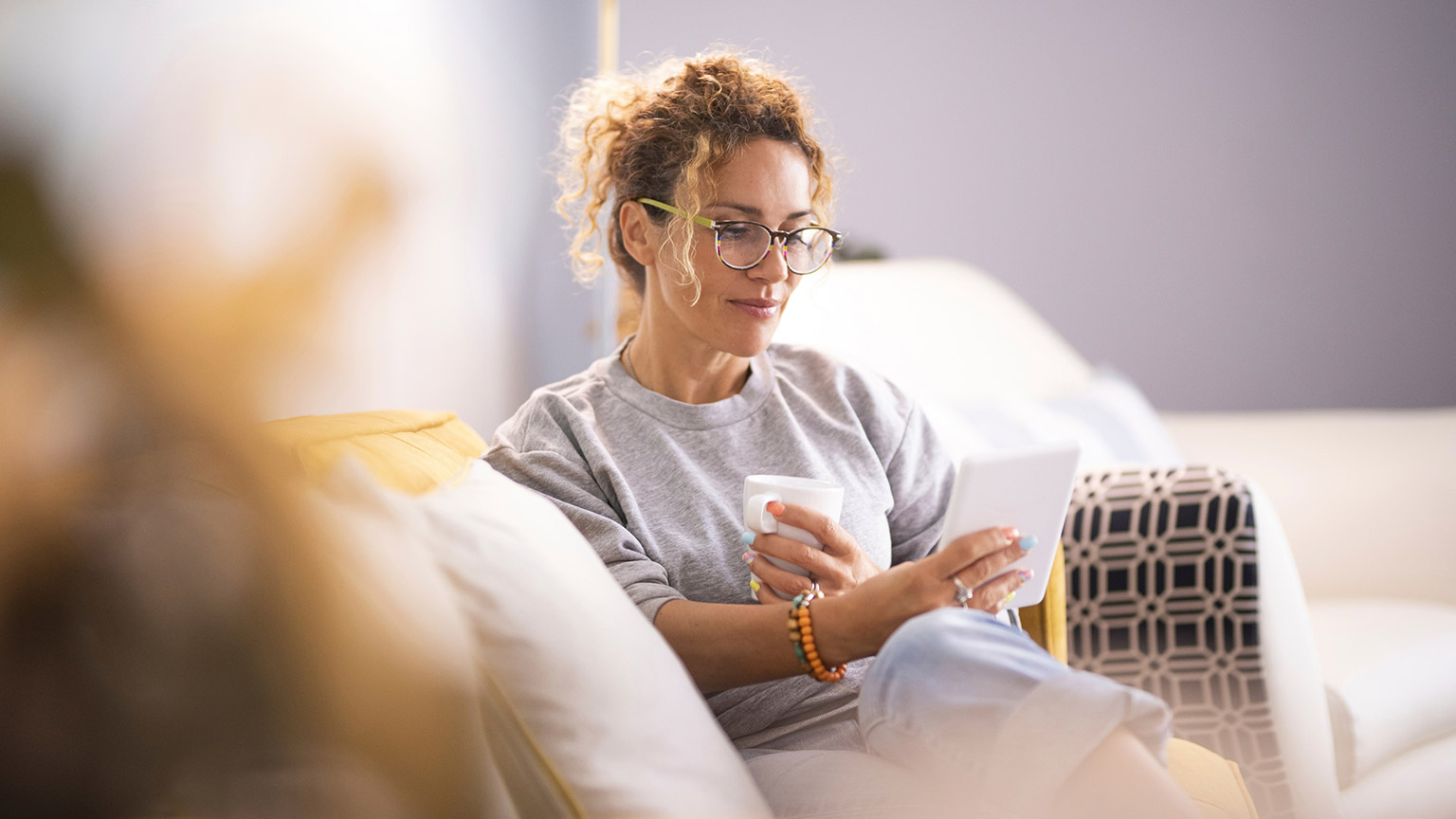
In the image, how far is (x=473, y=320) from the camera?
6.73ft

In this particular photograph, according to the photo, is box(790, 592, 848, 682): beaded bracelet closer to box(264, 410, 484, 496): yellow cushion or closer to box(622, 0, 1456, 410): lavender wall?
box(264, 410, 484, 496): yellow cushion

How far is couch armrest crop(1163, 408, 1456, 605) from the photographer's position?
1822 mm

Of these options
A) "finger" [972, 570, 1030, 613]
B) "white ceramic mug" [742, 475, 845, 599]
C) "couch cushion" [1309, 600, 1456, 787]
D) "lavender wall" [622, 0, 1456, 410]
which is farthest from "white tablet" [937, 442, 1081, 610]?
"lavender wall" [622, 0, 1456, 410]

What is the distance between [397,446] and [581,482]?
0.20 meters

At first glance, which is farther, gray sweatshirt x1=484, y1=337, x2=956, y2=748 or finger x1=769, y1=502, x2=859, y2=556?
gray sweatshirt x1=484, y1=337, x2=956, y2=748

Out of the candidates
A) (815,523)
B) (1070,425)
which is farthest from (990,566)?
(1070,425)

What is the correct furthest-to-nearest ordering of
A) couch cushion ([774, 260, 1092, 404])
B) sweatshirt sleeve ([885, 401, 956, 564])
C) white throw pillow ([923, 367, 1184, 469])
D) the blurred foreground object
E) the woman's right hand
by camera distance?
couch cushion ([774, 260, 1092, 404]) → white throw pillow ([923, 367, 1184, 469]) → sweatshirt sleeve ([885, 401, 956, 564]) → the woman's right hand → the blurred foreground object

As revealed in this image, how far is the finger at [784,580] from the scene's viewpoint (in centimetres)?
100

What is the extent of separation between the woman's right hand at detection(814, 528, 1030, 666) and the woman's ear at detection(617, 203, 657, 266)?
510mm

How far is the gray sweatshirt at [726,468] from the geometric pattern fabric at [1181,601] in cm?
23

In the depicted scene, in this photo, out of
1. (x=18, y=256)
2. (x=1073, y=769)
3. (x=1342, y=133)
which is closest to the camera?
(x=18, y=256)

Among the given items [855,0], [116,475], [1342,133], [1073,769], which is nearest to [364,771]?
[116,475]

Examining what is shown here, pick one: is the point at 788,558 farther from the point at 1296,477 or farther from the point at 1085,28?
the point at 1085,28

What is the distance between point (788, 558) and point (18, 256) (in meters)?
0.73
